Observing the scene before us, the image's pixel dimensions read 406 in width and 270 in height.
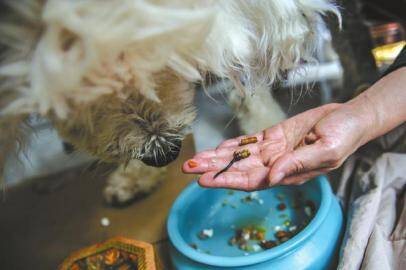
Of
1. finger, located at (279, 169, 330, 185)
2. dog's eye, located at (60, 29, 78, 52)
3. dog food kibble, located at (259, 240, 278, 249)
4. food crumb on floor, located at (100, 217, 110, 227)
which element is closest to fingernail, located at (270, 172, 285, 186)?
finger, located at (279, 169, 330, 185)

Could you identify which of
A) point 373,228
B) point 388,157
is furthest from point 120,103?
point 388,157

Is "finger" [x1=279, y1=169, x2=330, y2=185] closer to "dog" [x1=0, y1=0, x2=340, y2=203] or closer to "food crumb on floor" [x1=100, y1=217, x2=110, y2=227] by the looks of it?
"dog" [x1=0, y1=0, x2=340, y2=203]

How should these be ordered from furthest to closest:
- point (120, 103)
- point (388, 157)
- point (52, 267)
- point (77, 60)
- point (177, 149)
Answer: point (52, 267)
point (388, 157)
point (177, 149)
point (120, 103)
point (77, 60)

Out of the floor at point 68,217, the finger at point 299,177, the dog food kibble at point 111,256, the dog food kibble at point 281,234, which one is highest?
the finger at point 299,177

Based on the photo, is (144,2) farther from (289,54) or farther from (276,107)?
(276,107)

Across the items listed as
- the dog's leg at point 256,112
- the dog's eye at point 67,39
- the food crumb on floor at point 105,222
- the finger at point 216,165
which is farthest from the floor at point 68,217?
the dog's eye at point 67,39

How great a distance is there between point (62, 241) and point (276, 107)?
36.6 inches

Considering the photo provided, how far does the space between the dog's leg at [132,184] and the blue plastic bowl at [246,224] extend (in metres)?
0.30

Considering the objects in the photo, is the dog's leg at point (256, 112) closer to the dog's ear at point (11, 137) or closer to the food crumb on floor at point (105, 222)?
the food crumb on floor at point (105, 222)

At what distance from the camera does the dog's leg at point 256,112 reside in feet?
5.16

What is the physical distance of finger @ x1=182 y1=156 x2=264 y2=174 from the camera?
3.47 feet

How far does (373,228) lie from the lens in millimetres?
1079

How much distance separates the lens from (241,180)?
0.99 metres

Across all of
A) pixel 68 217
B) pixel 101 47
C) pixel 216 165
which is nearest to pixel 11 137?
pixel 101 47
